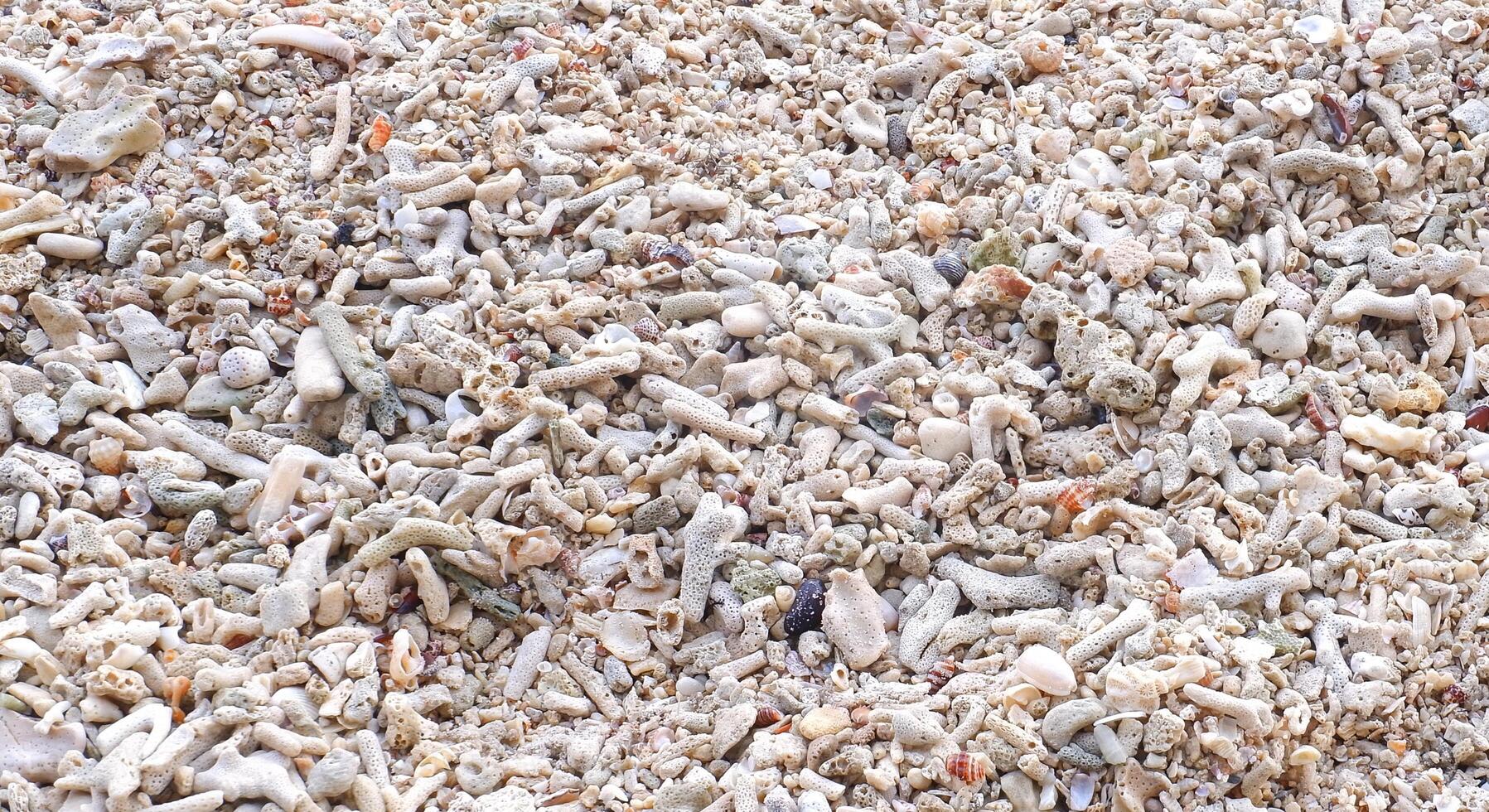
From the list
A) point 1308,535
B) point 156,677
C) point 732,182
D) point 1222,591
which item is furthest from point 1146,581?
point 156,677

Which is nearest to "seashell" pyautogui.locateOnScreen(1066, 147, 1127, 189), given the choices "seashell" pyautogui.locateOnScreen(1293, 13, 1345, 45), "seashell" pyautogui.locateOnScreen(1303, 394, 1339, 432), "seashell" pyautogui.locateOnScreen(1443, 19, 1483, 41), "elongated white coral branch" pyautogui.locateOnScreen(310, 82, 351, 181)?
"seashell" pyautogui.locateOnScreen(1293, 13, 1345, 45)

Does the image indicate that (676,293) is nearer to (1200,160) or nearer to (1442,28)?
(1200,160)

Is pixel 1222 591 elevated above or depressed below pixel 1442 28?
below

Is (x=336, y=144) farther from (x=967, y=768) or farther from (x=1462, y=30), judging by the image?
(x=1462, y=30)

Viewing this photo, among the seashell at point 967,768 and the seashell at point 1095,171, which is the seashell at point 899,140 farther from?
the seashell at point 967,768

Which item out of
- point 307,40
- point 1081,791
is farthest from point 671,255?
point 1081,791

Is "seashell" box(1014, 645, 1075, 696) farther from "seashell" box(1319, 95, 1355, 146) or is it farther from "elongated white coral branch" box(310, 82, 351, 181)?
"elongated white coral branch" box(310, 82, 351, 181)

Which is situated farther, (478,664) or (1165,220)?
(1165,220)
